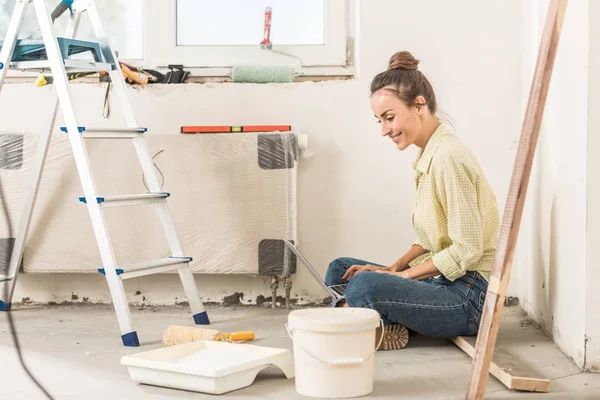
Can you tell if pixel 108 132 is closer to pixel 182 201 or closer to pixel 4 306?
pixel 182 201

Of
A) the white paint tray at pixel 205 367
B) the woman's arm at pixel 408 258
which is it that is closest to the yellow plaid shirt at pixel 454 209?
the woman's arm at pixel 408 258

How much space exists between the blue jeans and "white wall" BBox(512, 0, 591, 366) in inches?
8.7

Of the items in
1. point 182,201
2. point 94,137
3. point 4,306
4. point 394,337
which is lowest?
point 4,306

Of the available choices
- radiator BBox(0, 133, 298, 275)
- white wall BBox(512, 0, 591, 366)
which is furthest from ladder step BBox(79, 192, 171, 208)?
white wall BBox(512, 0, 591, 366)

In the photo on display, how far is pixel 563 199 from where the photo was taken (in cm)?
188

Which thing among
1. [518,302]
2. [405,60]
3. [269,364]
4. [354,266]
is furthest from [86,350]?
[518,302]

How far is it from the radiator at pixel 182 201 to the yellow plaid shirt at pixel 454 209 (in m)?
0.66

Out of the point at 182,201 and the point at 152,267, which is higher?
the point at 182,201

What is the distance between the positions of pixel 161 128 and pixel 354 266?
3.05ft

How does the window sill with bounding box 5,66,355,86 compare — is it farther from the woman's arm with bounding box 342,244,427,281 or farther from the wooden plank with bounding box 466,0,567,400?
the wooden plank with bounding box 466,0,567,400

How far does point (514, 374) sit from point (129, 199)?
1.18m

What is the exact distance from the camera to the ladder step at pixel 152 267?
2066mm

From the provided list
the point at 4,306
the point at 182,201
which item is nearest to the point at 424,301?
the point at 182,201

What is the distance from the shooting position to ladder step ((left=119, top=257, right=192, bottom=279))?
2066 mm
